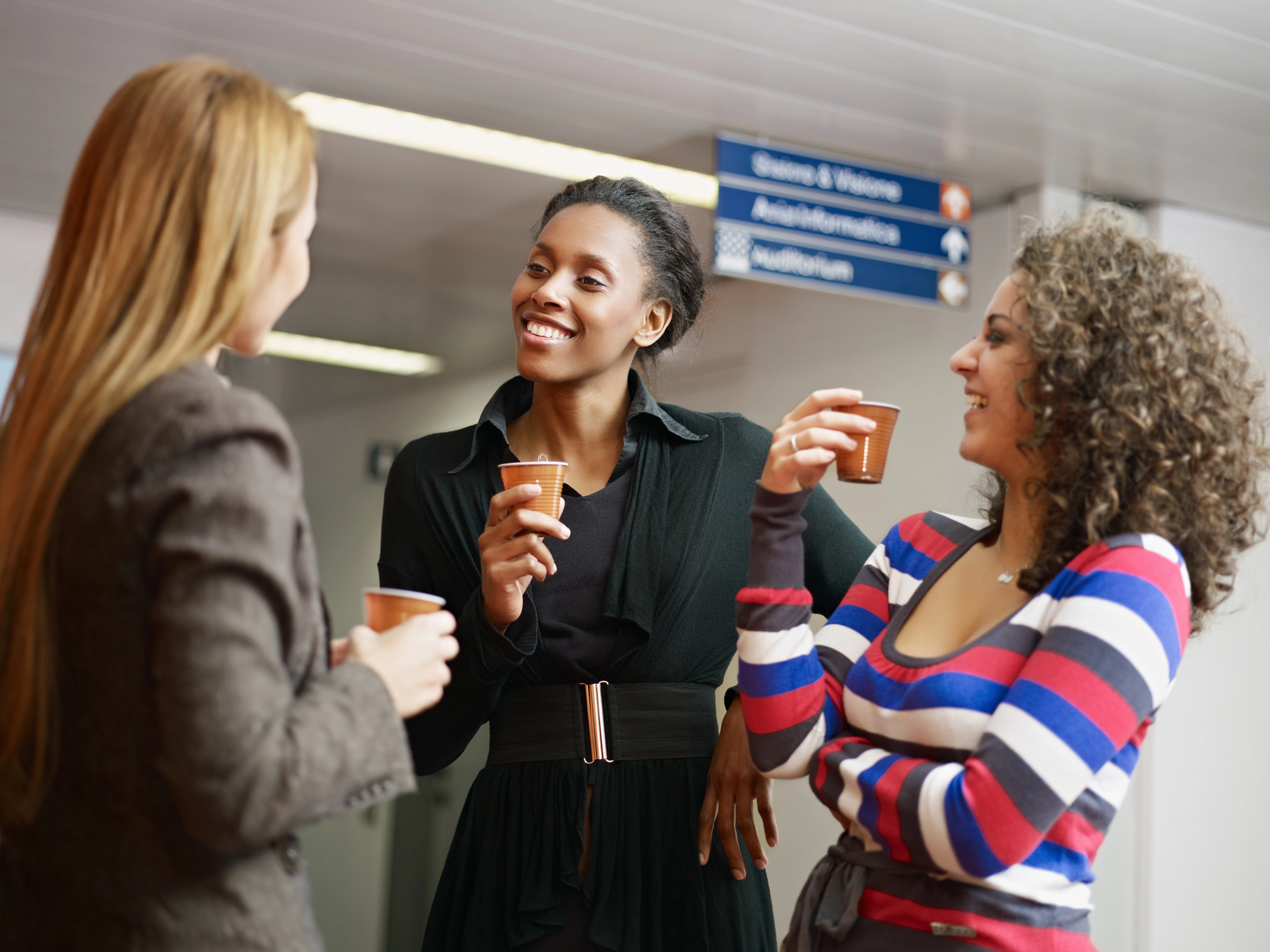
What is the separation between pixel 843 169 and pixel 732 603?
8.62 feet

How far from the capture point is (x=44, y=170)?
4723 millimetres

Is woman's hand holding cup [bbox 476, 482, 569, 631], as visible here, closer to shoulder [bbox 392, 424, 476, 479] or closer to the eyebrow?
shoulder [bbox 392, 424, 476, 479]

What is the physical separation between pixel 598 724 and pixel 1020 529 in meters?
0.73

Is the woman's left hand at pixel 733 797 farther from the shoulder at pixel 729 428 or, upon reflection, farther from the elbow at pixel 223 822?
the elbow at pixel 223 822

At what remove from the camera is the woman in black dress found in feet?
6.13

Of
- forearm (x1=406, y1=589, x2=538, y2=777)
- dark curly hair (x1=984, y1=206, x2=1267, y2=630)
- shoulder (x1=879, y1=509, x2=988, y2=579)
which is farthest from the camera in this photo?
forearm (x1=406, y1=589, x2=538, y2=777)

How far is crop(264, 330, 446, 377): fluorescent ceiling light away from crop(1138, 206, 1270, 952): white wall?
3.51 meters

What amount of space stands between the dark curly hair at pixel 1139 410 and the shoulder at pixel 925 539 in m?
0.17

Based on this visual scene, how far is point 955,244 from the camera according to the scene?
4.46 meters

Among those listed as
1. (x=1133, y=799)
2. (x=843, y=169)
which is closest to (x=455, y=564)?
(x=843, y=169)

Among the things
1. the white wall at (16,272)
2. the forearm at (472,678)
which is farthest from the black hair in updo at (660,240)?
the white wall at (16,272)

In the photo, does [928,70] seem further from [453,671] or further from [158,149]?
[158,149]

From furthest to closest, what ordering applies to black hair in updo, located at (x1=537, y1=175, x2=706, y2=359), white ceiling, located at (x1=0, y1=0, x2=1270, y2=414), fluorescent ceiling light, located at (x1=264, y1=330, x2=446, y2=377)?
fluorescent ceiling light, located at (x1=264, y1=330, x2=446, y2=377)
white ceiling, located at (x1=0, y1=0, x2=1270, y2=414)
black hair in updo, located at (x1=537, y1=175, x2=706, y2=359)

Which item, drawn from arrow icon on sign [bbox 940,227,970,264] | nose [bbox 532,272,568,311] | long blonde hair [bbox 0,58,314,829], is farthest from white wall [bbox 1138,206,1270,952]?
long blonde hair [bbox 0,58,314,829]
